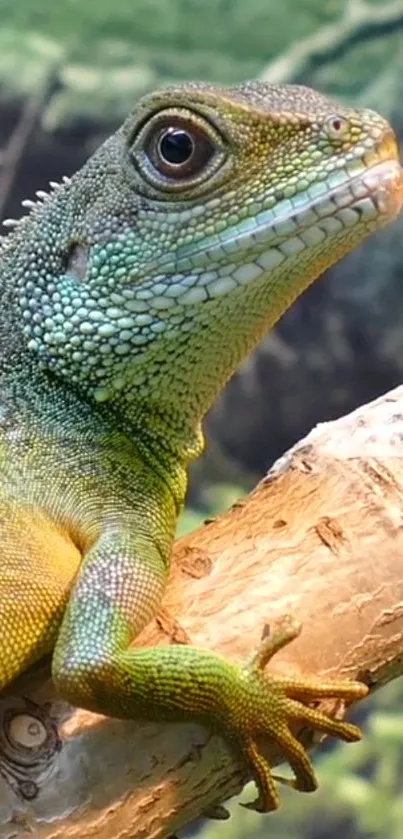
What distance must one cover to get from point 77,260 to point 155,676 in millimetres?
1036

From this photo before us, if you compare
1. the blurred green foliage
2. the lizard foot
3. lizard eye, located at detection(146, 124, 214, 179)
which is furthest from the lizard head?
the blurred green foliage

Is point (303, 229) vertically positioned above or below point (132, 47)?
below

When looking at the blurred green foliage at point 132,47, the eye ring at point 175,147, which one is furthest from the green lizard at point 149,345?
the blurred green foliage at point 132,47

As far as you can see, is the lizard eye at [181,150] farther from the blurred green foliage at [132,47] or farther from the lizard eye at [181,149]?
the blurred green foliage at [132,47]

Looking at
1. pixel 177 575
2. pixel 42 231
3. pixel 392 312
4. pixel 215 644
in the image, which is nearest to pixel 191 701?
pixel 215 644

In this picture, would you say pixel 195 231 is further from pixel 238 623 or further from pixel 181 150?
pixel 238 623

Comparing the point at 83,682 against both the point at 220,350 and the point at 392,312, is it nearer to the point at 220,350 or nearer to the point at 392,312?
the point at 220,350

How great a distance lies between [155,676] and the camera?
7.40 feet

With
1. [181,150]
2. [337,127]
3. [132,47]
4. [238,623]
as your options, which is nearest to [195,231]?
[181,150]

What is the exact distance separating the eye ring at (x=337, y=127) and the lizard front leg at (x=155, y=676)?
3.40 feet

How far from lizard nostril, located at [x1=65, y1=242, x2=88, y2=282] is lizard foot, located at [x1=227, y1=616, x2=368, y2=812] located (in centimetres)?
97

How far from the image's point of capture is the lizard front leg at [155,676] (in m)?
2.24

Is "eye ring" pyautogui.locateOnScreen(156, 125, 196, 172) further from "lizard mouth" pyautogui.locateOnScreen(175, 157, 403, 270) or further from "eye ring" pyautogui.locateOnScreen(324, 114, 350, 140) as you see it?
"eye ring" pyautogui.locateOnScreen(324, 114, 350, 140)

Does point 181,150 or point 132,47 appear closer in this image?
point 181,150
